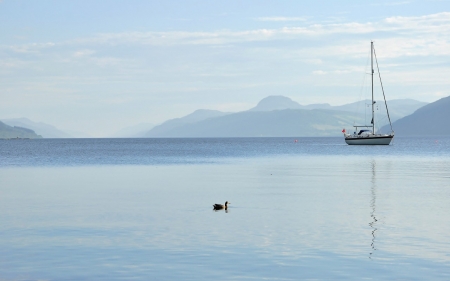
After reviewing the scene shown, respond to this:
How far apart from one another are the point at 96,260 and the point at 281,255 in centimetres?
668

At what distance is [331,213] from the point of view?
3462 cm

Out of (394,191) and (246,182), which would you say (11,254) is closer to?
(394,191)

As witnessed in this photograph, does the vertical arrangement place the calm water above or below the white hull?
below

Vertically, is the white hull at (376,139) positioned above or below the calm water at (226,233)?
above

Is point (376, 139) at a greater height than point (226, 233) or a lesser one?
greater

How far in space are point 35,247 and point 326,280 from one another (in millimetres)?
11774

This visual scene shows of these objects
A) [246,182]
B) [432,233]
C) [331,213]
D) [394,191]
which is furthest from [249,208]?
[246,182]

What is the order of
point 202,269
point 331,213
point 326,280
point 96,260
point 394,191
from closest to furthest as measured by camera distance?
point 326,280 → point 202,269 → point 96,260 → point 331,213 → point 394,191

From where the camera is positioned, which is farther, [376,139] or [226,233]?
[376,139]

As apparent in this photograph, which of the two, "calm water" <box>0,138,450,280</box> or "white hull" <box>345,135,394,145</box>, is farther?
"white hull" <box>345,135,394,145</box>

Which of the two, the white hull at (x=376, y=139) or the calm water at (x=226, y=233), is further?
the white hull at (x=376, y=139)

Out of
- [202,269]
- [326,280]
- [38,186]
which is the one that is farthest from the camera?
[38,186]

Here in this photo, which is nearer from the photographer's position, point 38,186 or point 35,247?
point 35,247

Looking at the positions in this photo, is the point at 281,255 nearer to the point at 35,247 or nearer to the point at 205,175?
the point at 35,247
